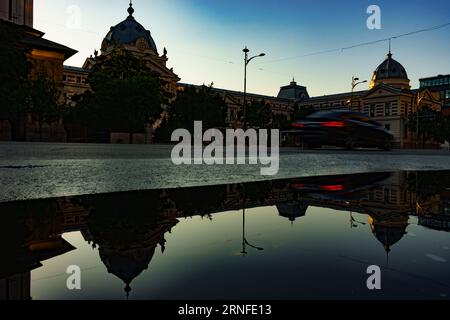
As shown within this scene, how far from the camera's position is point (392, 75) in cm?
8725

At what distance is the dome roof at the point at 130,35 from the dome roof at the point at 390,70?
58.0 meters

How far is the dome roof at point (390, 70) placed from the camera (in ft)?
287

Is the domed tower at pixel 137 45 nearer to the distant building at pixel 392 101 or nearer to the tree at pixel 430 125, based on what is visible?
the distant building at pixel 392 101

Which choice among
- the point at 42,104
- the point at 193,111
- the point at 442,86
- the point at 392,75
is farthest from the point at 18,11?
the point at 442,86

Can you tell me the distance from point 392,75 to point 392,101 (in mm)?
17005

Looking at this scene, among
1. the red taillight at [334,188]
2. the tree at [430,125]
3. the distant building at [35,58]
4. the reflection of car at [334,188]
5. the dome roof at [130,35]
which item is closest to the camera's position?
the reflection of car at [334,188]

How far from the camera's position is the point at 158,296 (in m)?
1.45

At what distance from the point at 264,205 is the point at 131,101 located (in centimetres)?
3429

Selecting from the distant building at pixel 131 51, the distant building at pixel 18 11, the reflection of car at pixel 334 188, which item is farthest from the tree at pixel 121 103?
the reflection of car at pixel 334 188

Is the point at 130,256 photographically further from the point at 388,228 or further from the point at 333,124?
the point at 333,124

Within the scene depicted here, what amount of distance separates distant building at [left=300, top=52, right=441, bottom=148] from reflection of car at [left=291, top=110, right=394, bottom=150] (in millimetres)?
52538

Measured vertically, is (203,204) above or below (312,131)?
below
